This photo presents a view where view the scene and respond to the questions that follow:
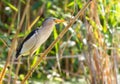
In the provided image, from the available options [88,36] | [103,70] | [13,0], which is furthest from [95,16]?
[13,0]

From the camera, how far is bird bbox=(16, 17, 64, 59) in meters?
1.58

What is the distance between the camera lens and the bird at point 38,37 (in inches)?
62.4

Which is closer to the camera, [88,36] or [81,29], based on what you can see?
[88,36]

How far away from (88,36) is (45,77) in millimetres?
1051

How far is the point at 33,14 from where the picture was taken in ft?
11.0

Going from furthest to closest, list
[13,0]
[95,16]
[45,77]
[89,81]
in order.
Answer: [45,77] → [13,0] → [89,81] → [95,16]

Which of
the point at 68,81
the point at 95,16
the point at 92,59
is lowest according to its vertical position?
the point at 68,81

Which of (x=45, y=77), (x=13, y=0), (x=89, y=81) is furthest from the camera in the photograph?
(x=45, y=77)

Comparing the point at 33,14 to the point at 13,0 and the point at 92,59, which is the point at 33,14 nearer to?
the point at 13,0

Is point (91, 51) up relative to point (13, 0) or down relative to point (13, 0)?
down

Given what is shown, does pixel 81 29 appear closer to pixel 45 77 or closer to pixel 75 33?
pixel 75 33

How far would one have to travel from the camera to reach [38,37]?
1608 mm

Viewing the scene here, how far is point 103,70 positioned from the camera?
225 cm

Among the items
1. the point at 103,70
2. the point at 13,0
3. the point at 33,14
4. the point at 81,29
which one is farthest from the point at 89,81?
the point at 33,14
